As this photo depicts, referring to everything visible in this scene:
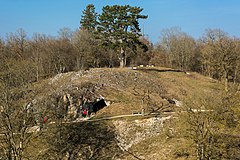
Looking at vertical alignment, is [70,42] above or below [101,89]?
above

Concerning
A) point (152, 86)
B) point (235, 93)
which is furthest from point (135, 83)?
point (235, 93)

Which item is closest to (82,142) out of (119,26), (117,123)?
(117,123)

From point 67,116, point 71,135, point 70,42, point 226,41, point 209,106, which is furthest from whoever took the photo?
point 70,42

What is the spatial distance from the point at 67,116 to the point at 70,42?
34.9 meters

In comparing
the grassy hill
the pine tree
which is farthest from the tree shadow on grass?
the pine tree

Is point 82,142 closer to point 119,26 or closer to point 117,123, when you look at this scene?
point 117,123

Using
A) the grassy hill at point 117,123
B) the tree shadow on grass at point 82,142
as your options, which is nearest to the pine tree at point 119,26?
the grassy hill at point 117,123

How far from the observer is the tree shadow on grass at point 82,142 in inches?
1203

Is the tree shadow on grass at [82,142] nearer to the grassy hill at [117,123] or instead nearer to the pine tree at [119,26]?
the grassy hill at [117,123]

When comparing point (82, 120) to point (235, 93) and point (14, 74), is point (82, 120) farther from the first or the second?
point (235, 93)

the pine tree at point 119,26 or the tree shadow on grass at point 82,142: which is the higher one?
the pine tree at point 119,26

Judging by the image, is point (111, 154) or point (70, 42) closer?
point (111, 154)

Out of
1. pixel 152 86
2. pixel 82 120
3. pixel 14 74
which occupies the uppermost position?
pixel 14 74

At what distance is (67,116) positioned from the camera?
3681 cm
